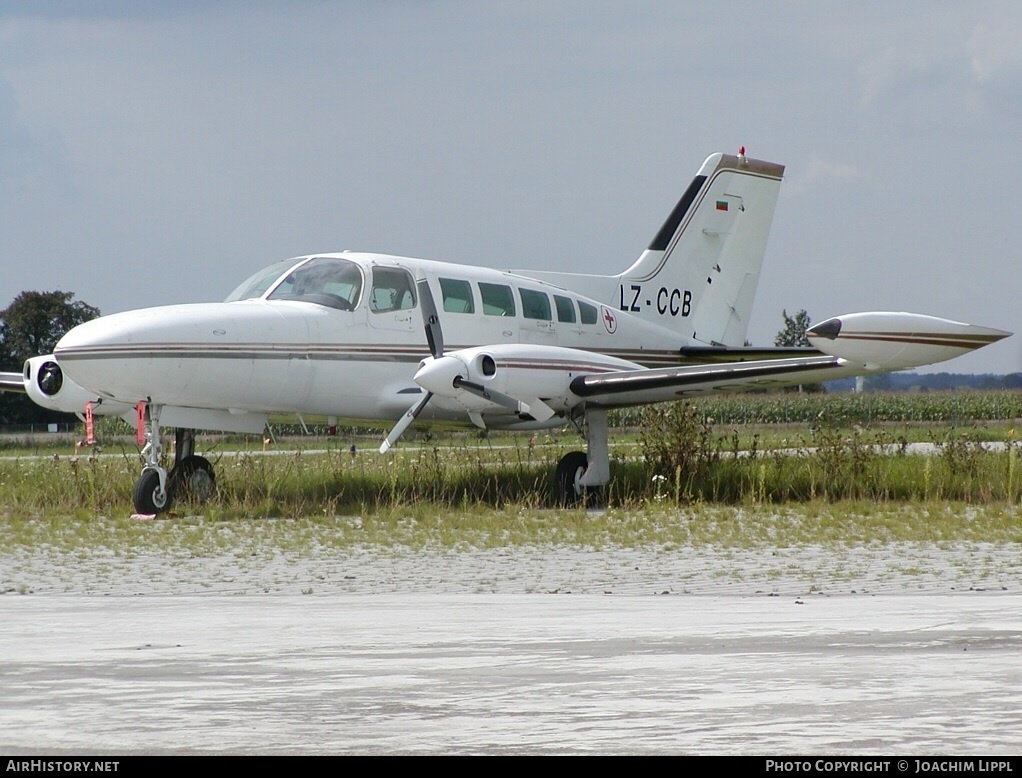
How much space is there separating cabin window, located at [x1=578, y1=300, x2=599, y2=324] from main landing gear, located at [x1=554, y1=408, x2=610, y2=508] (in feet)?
7.16

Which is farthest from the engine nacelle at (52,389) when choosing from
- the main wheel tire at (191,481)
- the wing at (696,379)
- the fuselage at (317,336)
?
the wing at (696,379)

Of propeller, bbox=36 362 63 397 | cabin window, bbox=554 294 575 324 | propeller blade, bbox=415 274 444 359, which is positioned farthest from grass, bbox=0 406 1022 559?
cabin window, bbox=554 294 575 324

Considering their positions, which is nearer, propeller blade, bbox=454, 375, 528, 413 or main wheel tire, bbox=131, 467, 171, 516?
main wheel tire, bbox=131, 467, 171, 516

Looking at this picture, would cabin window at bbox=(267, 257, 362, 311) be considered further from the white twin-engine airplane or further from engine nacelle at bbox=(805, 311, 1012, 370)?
engine nacelle at bbox=(805, 311, 1012, 370)

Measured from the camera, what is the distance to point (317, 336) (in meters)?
16.0

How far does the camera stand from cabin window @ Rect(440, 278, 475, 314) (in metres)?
17.4

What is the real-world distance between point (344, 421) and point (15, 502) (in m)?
4.13

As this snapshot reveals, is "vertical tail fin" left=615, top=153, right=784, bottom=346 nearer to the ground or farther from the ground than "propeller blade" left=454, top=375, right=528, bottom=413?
farther from the ground

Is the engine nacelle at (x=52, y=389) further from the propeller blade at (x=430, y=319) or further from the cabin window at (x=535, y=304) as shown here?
the cabin window at (x=535, y=304)

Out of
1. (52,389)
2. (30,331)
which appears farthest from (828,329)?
(30,331)

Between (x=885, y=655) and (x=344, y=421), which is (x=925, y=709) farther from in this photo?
(x=344, y=421)

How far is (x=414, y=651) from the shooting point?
655 centimetres

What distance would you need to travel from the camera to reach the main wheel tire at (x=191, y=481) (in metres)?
16.7

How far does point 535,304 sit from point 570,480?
2.71m
